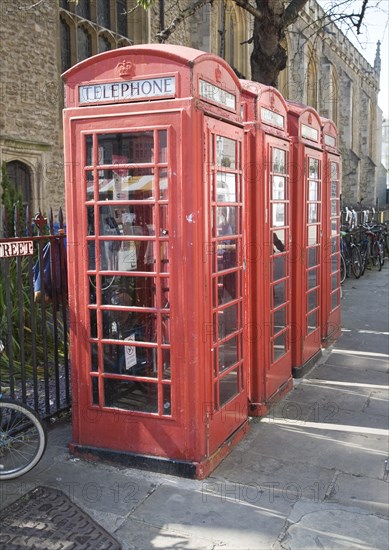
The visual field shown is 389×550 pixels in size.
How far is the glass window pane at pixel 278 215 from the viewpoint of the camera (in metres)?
5.44

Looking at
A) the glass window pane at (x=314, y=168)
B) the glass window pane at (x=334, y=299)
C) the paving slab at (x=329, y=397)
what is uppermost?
the glass window pane at (x=314, y=168)

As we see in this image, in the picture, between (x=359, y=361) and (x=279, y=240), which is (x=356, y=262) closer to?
(x=359, y=361)

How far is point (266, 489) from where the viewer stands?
3.86 metres

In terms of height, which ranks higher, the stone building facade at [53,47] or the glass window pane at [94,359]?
the stone building facade at [53,47]

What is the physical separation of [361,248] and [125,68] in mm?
12825

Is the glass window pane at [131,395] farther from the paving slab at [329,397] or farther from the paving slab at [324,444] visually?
the paving slab at [329,397]

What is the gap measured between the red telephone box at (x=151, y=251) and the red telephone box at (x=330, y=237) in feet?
10.6

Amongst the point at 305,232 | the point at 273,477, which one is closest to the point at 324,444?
the point at 273,477

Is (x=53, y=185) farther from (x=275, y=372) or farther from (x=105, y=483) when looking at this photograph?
(x=105, y=483)

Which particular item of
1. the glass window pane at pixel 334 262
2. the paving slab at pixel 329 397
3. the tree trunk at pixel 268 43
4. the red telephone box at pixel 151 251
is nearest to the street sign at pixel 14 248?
the red telephone box at pixel 151 251

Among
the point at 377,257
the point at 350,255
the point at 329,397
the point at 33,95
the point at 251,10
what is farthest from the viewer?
the point at 377,257

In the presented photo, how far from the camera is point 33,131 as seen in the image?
37.6ft

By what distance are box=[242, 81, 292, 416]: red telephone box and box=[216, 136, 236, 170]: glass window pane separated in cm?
55

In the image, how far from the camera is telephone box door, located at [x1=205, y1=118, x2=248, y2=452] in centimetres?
402
